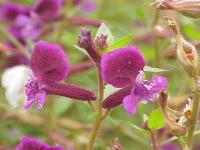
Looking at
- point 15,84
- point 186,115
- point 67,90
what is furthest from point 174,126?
point 15,84

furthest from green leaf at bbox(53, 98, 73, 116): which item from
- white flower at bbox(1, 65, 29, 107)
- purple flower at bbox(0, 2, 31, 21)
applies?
purple flower at bbox(0, 2, 31, 21)

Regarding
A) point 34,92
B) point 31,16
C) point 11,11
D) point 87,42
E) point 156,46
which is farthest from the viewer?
point 11,11

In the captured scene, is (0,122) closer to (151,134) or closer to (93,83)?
(93,83)

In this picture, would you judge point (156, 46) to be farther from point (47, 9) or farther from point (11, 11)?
point (11, 11)

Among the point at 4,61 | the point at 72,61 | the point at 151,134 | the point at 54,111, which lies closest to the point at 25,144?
the point at 151,134

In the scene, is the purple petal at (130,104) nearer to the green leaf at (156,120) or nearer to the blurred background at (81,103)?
the green leaf at (156,120)
